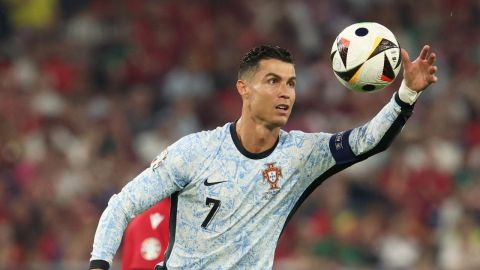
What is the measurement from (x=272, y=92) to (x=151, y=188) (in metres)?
0.86

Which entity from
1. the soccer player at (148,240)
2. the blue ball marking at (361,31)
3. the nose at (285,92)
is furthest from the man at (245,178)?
the soccer player at (148,240)

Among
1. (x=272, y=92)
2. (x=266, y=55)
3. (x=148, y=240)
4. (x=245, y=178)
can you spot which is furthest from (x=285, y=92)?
(x=148, y=240)

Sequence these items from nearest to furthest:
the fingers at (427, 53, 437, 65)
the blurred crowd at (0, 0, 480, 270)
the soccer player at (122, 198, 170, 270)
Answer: the fingers at (427, 53, 437, 65)
the soccer player at (122, 198, 170, 270)
the blurred crowd at (0, 0, 480, 270)

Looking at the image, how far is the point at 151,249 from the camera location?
7844 mm

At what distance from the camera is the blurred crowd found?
11.9 metres

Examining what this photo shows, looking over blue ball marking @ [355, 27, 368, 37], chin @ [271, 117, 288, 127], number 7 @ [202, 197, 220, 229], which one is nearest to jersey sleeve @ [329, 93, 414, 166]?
chin @ [271, 117, 288, 127]

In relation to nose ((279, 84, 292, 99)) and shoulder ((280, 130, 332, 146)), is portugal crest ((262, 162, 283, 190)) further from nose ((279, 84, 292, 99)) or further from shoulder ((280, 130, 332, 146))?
nose ((279, 84, 292, 99))

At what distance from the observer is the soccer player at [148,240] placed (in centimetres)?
782

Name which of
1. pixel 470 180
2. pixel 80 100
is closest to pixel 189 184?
pixel 470 180

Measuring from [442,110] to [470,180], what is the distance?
3.42 ft

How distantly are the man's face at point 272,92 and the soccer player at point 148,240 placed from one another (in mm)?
1417

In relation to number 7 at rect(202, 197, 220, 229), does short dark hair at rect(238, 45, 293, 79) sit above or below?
above

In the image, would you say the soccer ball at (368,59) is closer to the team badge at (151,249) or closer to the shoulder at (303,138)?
the shoulder at (303,138)

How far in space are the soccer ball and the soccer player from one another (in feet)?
5.93
